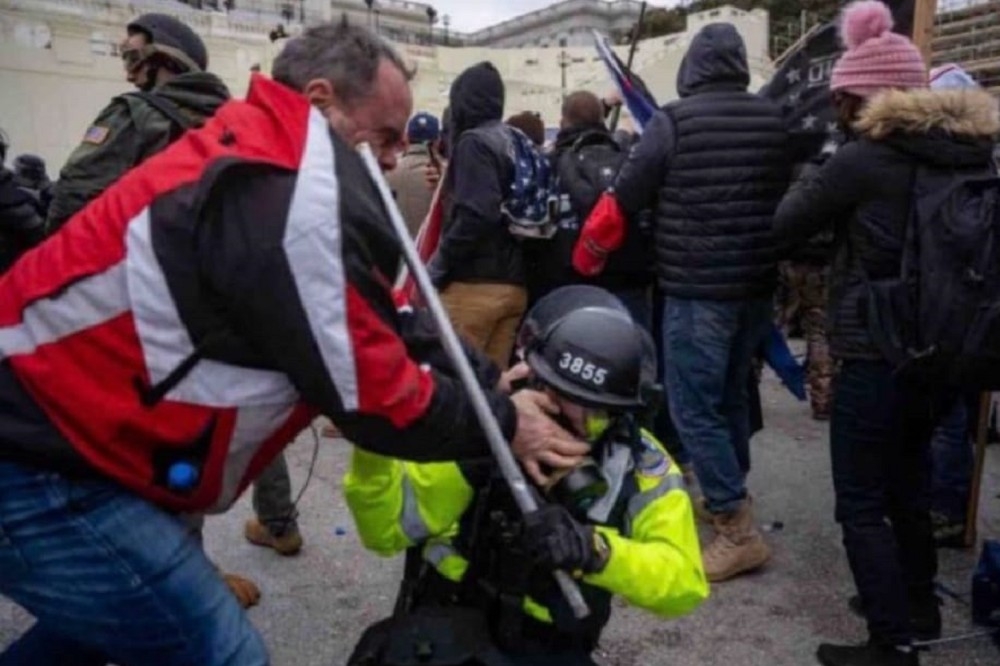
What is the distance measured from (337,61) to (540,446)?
79 cm

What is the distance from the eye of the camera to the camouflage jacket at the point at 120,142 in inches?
114

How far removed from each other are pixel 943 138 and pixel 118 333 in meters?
2.21

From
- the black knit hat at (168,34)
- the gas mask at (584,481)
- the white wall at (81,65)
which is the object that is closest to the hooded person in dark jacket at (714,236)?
the black knit hat at (168,34)

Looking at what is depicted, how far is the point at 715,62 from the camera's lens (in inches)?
140

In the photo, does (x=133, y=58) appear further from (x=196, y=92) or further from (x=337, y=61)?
(x=337, y=61)

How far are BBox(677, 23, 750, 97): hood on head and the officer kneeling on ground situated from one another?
5.77ft

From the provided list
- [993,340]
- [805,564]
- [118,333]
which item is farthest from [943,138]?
[118,333]

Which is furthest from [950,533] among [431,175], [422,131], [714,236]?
[422,131]

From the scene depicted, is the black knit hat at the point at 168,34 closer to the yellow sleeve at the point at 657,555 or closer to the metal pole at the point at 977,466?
the yellow sleeve at the point at 657,555

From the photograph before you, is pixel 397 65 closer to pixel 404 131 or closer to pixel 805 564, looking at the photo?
pixel 404 131

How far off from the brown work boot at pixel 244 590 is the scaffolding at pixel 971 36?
5.17 m

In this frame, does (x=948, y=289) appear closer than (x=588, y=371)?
No

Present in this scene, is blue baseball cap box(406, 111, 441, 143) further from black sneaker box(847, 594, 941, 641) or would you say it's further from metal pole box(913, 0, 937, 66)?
black sneaker box(847, 594, 941, 641)

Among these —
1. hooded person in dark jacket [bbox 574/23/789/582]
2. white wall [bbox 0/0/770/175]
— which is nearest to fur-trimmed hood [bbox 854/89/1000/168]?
hooded person in dark jacket [bbox 574/23/789/582]
